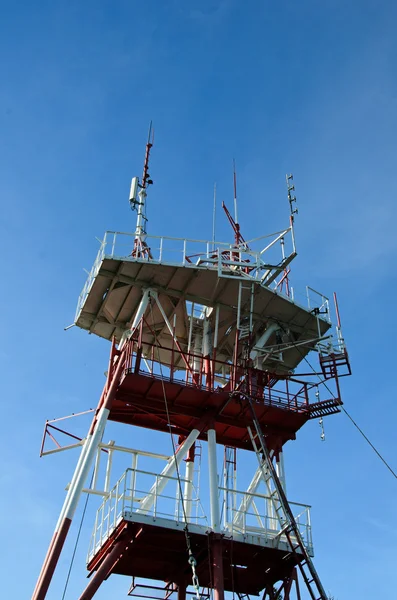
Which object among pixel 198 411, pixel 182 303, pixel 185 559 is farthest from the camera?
pixel 182 303

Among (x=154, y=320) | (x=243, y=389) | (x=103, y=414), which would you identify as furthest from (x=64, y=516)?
(x=154, y=320)

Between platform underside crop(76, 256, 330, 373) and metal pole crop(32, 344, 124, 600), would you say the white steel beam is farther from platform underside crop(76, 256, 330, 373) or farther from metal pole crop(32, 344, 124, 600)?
platform underside crop(76, 256, 330, 373)

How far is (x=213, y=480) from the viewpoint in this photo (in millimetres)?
30516

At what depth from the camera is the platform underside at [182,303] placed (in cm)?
3462

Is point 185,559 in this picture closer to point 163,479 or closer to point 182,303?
point 163,479

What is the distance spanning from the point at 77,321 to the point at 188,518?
10.9 metres

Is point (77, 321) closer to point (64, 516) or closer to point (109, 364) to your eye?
point (109, 364)

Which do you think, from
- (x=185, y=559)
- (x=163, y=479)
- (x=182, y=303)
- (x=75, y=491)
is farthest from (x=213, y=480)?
(x=182, y=303)

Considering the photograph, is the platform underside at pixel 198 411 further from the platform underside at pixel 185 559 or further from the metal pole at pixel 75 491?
the platform underside at pixel 185 559

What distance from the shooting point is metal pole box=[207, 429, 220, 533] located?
29.4 meters

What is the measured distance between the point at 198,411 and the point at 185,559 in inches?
234

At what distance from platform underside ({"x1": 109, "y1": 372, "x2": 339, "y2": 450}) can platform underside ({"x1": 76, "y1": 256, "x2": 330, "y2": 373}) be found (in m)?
3.85

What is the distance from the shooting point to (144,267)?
34500mm

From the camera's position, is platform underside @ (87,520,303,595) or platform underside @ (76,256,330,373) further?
platform underside @ (76,256,330,373)
